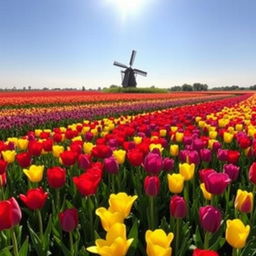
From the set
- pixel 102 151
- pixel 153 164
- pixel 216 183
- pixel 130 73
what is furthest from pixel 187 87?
pixel 216 183

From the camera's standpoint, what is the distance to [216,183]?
231cm

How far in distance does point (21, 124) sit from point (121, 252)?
815 cm

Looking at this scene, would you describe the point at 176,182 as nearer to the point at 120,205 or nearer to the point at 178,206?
the point at 178,206

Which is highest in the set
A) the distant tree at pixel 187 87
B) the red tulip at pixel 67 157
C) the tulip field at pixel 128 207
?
the distant tree at pixel 187 87

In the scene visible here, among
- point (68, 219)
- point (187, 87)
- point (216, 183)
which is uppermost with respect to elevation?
point (187, 87)

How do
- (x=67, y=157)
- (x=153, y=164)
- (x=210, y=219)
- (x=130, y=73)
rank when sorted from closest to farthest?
1. (x=210, y=219)
2. (x=153, y=164)
3. (x=67, y=157)
4. (x=130, y=73)

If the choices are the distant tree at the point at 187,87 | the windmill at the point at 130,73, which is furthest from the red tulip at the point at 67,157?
the distant tree at the point at 187,87

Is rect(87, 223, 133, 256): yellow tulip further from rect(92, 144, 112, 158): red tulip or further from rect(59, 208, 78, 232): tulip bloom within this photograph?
rect(92, 144, 112, 158): red tulip

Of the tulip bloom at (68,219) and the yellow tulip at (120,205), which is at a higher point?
the yellow tulip at (120,205)

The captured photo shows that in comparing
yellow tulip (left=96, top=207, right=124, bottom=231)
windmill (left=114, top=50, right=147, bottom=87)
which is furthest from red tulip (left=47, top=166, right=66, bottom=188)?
windmill (left=114, top=50, right=147, bottom=87)

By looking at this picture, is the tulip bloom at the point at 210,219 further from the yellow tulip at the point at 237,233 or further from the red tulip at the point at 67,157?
the red tulip at the point at 67,157

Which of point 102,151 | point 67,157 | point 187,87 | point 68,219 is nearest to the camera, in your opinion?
point 68,219

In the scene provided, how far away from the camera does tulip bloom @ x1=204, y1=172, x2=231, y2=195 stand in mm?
2311

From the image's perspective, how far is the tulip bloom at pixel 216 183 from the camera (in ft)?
7.58
